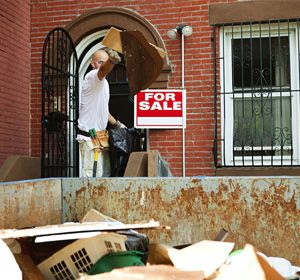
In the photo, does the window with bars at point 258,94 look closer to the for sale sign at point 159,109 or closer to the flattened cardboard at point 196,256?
the for sale sign at point 159,109

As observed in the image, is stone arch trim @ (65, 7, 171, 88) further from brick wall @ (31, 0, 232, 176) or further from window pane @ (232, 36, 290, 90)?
window pane @ (232, 36, 290, 90)

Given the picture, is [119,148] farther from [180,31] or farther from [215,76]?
[180,31]

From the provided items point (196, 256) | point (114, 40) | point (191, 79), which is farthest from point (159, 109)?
point (196, 256)

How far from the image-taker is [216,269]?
2230 mm

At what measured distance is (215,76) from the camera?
6.81 m

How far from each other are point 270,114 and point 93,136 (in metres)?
2.48

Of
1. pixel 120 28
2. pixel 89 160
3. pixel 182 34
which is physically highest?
pixel 120 28

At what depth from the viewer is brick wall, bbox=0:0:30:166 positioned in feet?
22.4

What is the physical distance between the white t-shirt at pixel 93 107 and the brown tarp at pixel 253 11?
2.01 meters

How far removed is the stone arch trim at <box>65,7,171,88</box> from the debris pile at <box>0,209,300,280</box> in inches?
182

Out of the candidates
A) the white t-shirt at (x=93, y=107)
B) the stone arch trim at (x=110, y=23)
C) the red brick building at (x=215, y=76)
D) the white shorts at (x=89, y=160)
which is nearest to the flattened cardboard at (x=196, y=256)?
the white shorts at (x=89, y=160)

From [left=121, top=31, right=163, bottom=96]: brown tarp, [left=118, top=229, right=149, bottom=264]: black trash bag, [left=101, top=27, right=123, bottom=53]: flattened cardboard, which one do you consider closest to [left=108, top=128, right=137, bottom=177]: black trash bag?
[left=121, top=31, right=163, bottom=96]: brown tarp

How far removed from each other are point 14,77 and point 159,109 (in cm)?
216

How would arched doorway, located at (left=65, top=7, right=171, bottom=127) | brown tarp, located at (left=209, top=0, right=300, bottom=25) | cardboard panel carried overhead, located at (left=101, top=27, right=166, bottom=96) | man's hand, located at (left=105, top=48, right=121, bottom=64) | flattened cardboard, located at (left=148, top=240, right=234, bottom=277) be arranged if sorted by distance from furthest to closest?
arched doorway, located at (left=65, top=7, right=171, bottom=127)
brown tarp, located at (left=209, top=0, right=300, bottom=25)
man's hand, located at (left=105, top=48, right=121, bottom=64)
cardboard panel carried overhead, located at (left=101, top=27, right=166, bottom=96)
flattened cardboard, located at (left=148, top=240, right=234, bottom=277)
